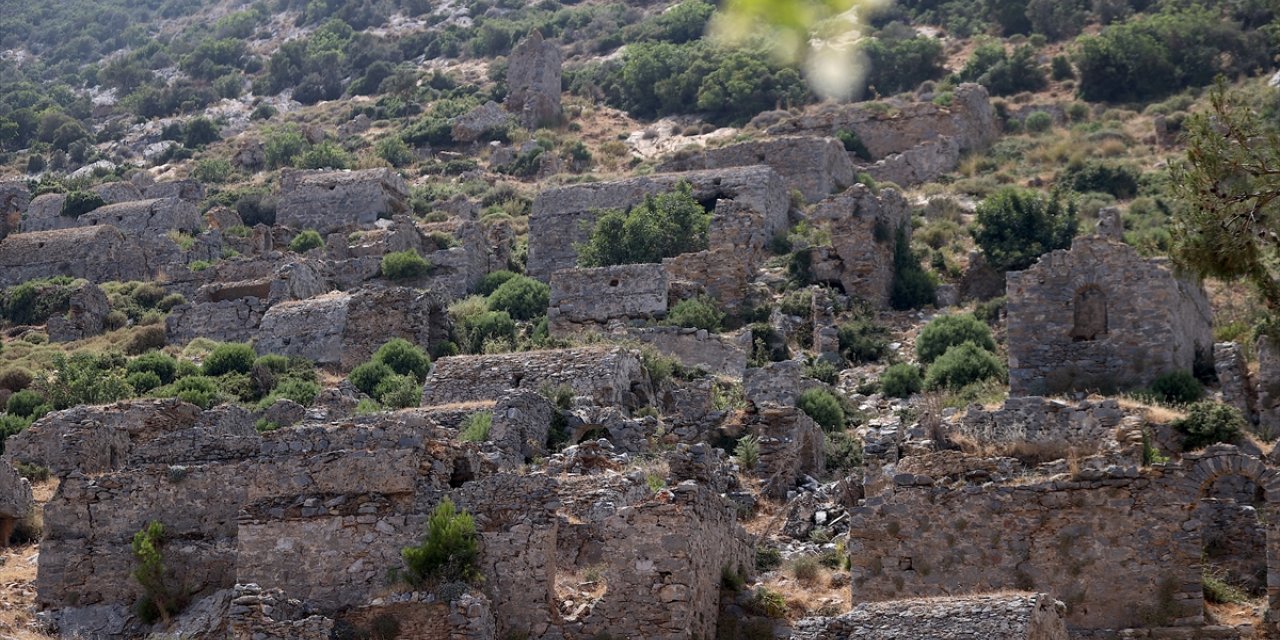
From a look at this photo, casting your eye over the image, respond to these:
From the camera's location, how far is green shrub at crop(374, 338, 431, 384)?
110 feet

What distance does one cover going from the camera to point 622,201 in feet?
144

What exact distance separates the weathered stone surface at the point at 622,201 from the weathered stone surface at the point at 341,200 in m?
5.60

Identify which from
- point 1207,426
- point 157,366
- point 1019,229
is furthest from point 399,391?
point 1019,229

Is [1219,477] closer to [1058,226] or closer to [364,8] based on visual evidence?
[1058,226]

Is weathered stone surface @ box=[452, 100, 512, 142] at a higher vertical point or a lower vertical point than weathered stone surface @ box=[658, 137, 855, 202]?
lower

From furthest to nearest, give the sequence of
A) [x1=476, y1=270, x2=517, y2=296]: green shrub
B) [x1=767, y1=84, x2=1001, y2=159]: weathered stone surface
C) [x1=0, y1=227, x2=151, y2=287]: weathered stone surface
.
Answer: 1. [x1=767, y1=84, x2=1001, y2=159]: weathered stone surface
2. [x1=0, y1=227, x2=151, y2=287]: weathered stone surface
3. [x1=476, y1=270, x2=517, y2=296]: green shrub

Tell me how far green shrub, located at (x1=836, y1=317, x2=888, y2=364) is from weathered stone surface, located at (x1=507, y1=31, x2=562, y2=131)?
28591 millimetres

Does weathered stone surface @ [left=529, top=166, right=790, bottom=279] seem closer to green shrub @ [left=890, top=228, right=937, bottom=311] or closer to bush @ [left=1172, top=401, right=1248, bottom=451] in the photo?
green shrub @ [left=890, top=228, right=937, bottom=311]

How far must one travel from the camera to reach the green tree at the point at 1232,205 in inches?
685

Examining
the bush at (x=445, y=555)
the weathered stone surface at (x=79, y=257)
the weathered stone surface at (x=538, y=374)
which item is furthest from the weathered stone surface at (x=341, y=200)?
the bush at (x=445, y=555)

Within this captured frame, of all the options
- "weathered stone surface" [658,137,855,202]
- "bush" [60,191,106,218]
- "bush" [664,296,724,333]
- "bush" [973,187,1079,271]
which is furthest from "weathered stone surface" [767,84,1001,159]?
"bush" [664,296,724,333]

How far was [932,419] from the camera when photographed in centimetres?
2547

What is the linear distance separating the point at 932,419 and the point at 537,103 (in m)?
39.7

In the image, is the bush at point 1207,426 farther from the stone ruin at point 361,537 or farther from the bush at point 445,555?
the bush at point 445,555
